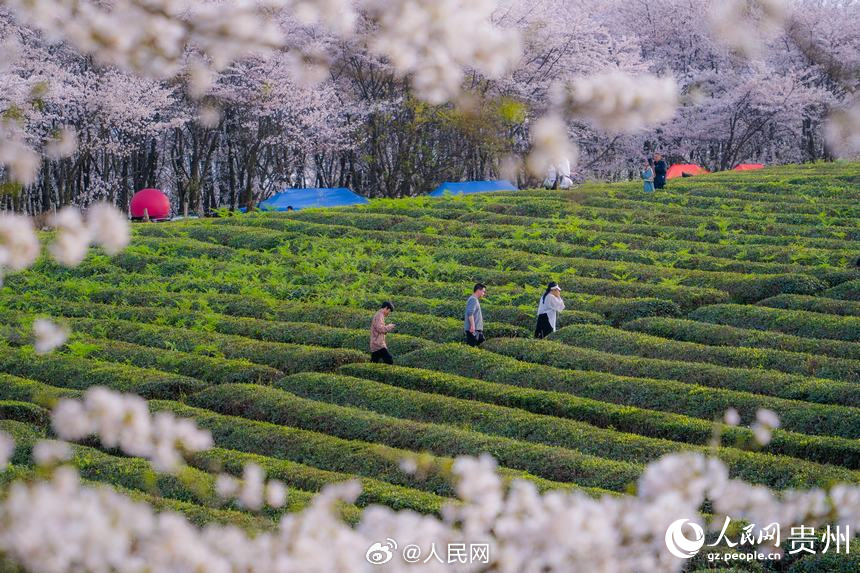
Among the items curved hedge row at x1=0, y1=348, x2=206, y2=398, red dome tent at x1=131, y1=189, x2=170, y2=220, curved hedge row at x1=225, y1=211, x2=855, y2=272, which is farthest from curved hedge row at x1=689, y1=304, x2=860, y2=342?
red dome tent at x1=131, y1=189, x2=170, y2=220

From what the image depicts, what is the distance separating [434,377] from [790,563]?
6.56 metres

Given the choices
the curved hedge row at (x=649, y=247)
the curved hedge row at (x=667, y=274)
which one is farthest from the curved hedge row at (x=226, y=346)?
the curved hedge row at (x=649, y=247)

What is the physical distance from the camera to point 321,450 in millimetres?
10641

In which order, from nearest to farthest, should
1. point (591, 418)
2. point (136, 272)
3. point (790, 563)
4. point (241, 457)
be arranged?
Answer: point (790, 563)
point (241, 457)
point (591, 418)
point (136, 272)

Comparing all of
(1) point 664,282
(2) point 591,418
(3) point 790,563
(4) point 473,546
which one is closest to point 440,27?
(4) point 473,546

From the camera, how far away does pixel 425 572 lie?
3.26 meters

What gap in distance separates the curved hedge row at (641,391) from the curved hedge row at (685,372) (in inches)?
16.4

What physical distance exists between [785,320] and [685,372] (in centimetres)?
314

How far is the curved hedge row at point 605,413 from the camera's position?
399 inches

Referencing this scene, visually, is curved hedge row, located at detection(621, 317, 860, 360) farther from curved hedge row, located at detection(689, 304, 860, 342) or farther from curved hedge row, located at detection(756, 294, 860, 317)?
curved hedge row, located at detection(756, 294, 860, 317)

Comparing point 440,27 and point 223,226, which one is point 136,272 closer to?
point 223,226

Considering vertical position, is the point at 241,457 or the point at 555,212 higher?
the point at 555,212

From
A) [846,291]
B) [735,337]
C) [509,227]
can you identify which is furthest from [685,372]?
[509,227]

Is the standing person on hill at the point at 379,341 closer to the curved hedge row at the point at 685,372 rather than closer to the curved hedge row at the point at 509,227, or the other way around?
the curved hedge row at the point at 685,372
